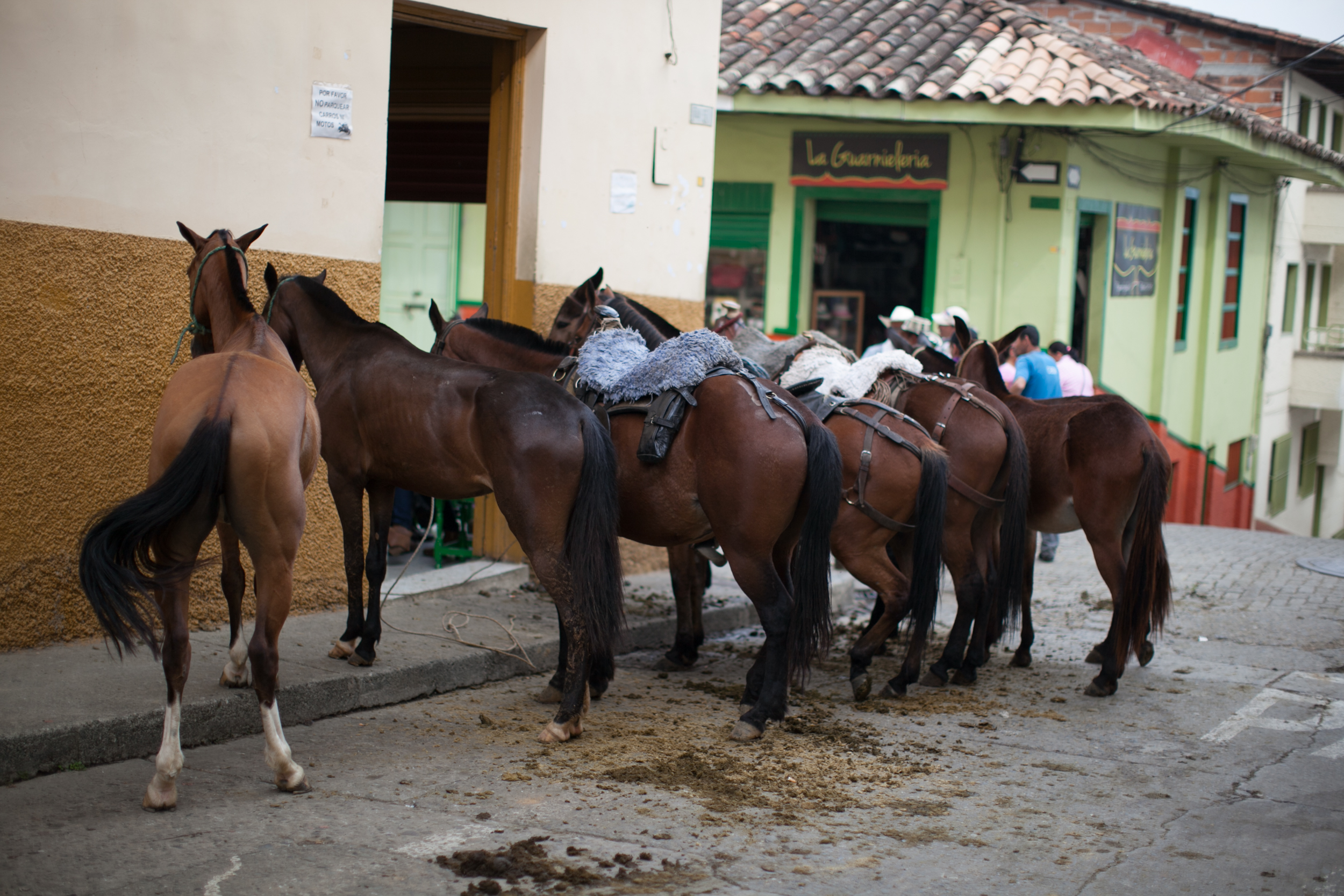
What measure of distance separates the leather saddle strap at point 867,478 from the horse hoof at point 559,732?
198cm

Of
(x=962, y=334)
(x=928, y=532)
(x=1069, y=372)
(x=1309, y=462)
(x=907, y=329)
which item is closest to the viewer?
(x=928, y=532)

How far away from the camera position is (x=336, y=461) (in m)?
6.18

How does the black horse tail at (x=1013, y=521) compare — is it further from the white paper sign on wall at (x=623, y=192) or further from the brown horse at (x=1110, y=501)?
the white paper sign on wall at (x=623, y=192)

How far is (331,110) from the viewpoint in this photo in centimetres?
689

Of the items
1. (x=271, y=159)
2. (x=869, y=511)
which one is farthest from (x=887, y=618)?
(x=271, y=159)

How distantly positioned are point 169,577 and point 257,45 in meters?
3.38

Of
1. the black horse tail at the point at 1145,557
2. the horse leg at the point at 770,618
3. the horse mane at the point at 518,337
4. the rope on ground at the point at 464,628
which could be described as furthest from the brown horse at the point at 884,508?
the rope on ground at the point at 464,628

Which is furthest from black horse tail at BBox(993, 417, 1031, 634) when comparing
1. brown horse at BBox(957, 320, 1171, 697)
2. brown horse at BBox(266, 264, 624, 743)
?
brown horse at BBox(266, 264, 624, 743)

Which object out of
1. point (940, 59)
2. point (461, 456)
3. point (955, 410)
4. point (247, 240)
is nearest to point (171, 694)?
point (461, 456)

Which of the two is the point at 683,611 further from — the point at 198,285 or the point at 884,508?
the point at 198,285

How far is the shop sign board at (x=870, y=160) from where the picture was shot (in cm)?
1488

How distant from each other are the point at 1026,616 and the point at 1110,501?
89 centimetres

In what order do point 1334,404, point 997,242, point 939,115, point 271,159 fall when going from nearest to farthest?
point 271,159, point 939,115, point 997,242, point 1334,404

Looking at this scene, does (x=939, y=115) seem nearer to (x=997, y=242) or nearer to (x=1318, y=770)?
(x=997, y=242)
